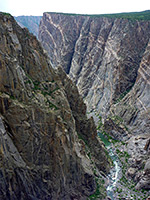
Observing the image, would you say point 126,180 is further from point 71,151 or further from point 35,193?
point 35,193

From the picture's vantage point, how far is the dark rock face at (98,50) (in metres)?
94.1

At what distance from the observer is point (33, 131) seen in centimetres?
3297

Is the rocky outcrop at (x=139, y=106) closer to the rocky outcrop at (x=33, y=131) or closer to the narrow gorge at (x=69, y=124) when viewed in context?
the narrow gorge at (x=69, y=124)

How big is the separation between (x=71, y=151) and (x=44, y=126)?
272 inches

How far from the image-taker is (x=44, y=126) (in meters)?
34.3

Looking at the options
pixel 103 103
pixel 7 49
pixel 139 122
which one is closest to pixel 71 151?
pixel 7 49

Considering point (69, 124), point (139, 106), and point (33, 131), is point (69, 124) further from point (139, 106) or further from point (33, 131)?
point (139, 106)

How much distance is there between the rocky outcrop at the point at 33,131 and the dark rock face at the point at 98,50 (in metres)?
55.4

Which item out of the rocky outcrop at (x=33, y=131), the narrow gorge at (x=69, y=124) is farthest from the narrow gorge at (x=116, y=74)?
the rocky outcrop at (x=33, y=131)

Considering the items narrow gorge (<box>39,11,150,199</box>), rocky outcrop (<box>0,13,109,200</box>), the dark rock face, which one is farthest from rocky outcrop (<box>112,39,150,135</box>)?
rocky outcrop (<box>0,13,109,200</box>)

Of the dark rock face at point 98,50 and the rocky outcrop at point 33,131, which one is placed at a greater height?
the dark rock face at point 98,50

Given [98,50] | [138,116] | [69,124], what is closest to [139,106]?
[138,116]

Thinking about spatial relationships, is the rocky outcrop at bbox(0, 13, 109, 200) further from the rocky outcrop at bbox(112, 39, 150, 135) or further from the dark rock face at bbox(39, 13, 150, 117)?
the dark rock face at bbox(39, 13, 150, 117)

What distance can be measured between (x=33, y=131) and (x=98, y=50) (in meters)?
89.5
